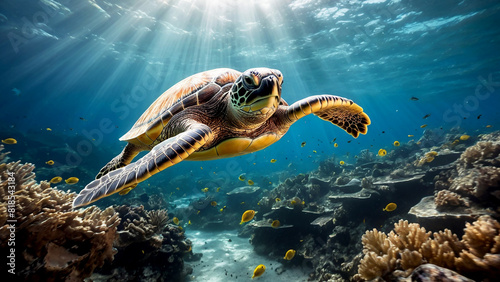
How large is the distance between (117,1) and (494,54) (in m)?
33.6

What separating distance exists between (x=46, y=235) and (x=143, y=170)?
1.67 m

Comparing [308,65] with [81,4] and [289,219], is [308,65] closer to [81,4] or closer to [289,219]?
[289,219]

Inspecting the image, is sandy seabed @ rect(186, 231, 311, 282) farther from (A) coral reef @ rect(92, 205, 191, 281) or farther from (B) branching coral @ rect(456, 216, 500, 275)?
(B) branching coral @ rect(456, 216, 500, 275)

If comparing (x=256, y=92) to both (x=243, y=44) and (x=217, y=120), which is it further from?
(x=243, y=44)

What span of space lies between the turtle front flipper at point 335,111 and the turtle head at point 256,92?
2.63 feet

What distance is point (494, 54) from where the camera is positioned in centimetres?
1923

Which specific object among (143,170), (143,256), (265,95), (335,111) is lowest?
(143,256)

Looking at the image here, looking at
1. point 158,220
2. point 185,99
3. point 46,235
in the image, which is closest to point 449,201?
point 185,99

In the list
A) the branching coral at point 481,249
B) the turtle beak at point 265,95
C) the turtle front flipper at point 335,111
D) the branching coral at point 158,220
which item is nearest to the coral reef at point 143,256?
the branching coral at point 158,220

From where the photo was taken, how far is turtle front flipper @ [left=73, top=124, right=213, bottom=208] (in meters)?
1.82

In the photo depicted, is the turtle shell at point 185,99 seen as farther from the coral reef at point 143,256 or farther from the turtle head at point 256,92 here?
the coral reef at point 143,256

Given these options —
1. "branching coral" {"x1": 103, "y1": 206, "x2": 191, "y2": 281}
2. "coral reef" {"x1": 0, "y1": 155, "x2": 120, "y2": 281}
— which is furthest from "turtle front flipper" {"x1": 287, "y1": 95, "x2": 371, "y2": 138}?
"branching coral" {"x1": 103, "y1": 206, "x2": 191, "y2": 281}

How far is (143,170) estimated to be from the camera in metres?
1.95

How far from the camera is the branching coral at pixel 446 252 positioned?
182 centimetres
